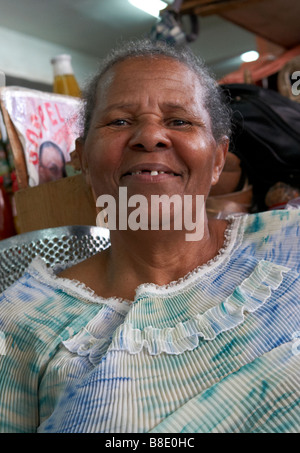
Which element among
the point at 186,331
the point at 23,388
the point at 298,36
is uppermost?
the point at 298,36

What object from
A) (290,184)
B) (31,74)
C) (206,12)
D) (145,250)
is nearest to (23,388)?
(145,250)

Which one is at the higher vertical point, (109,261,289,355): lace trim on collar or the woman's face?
the woman's face

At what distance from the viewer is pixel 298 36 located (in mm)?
3354

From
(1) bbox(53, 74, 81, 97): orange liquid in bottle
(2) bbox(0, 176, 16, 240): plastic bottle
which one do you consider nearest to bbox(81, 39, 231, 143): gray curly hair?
(2) bbox(0, 176, 16, 240): plastic bottle

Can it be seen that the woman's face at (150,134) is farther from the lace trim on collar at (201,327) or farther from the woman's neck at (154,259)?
the lace trim on collar at (201,327)

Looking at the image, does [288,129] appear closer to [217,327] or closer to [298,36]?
[217,327]

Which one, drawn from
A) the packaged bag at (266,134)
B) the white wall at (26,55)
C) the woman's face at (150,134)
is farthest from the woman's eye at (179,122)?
the white wall at (26,55)

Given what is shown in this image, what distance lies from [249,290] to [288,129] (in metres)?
0.91

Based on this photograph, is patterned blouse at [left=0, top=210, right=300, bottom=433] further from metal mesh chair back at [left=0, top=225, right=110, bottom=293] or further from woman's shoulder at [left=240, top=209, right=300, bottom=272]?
metal mesh chair back at [left=0, top=225, right=110, bottom=293]

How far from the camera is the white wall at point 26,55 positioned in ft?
17.8

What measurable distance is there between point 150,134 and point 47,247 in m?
0.52

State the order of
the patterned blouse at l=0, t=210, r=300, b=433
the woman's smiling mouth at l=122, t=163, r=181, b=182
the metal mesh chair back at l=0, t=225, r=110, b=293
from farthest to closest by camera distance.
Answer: the metal mesh chair back at l=0, t=225, r=110, b=293, the woman's smiling mouth at l=122, t=163, r=181, b=182, the patterned blouse at l=0, t=210, r=300, b=433

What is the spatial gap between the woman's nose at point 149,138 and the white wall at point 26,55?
4741 mm

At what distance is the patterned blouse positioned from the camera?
0.81 metres
